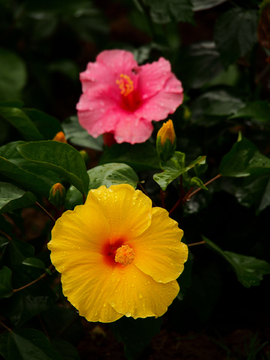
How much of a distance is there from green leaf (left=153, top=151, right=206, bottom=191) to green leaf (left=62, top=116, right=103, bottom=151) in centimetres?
42

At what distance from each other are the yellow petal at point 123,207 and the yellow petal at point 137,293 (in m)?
0.08

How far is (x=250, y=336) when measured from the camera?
1.29m

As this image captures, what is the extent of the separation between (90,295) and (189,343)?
0.64 m

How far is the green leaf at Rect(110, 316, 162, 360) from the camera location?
95 cm

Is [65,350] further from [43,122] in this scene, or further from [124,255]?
[43,122]

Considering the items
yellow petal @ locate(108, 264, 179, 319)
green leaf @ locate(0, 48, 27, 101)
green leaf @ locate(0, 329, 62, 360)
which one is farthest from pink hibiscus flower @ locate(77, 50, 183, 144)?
green leaf @ locate(0, 48, 27, 101)

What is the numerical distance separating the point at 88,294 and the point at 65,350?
335 mm

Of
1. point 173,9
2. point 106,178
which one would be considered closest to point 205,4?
point 173,9

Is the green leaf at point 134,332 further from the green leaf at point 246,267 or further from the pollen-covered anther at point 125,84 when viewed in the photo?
the pollen-covered anther at point 125,84

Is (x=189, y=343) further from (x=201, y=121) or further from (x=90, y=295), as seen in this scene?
(x=201, y=121)

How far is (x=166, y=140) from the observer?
0.98 m

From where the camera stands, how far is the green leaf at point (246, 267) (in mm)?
1023

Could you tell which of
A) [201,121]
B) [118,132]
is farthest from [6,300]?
[201,121]

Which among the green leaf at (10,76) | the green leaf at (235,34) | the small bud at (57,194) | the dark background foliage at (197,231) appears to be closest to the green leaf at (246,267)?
the dark background foliage at (197,231)
